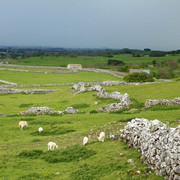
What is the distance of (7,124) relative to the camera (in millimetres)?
31578

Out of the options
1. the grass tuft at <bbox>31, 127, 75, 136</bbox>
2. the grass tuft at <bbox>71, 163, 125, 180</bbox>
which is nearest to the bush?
the grass tuft at <bbox>31, 127, 75, 136</bbox>

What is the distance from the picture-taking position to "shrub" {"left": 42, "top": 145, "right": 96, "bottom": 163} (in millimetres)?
17984

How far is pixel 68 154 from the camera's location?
61.1 ft

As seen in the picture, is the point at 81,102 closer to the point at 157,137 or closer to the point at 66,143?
the point at 66,143

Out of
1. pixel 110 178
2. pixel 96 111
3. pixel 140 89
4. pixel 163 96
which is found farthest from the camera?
pixel 140 89

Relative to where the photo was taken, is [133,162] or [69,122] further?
[69,122]

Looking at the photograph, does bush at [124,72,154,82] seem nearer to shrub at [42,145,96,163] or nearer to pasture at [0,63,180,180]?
pasture at [0,63,180,180]

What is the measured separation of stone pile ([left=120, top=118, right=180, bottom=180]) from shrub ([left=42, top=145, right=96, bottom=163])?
3344 mm

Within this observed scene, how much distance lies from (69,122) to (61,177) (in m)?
15.0

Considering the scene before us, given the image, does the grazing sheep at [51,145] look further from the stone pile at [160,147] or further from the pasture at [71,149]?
the stone pile at [160,147]

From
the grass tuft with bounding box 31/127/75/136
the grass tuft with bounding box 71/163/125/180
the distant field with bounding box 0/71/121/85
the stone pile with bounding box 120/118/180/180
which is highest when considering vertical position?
the stone pile with bounding box 120/118/180/180

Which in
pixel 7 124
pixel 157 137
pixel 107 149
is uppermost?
pixel 157 137

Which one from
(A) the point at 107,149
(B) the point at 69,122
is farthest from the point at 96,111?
(A) the point at 107,149

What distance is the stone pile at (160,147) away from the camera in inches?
486
